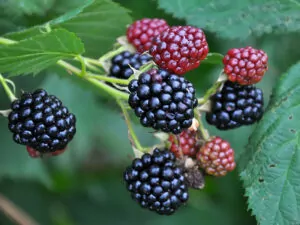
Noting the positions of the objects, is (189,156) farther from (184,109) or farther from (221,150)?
(184,109)

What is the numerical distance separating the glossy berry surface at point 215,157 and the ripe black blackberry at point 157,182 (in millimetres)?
129

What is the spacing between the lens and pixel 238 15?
8.50 ft

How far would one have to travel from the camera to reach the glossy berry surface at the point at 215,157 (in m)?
2.13

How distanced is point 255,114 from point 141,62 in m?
0.49

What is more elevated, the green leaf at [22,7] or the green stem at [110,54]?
the green leaf at [22,7]

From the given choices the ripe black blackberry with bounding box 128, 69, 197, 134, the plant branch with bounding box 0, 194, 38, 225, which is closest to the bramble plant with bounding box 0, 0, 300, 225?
the ripe black blackberry with bounding box 128, 69, 197, 134

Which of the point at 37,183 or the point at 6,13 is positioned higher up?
the point at 6,13

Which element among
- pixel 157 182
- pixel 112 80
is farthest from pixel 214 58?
pixel 157 182

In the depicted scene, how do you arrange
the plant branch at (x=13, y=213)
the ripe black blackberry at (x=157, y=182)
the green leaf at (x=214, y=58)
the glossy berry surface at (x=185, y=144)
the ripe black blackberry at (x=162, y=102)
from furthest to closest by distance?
the plant branch at (x=13, y=213) → the green leaf at (x=214, y=58) → the glossy berry surface at (x=185, y=144) → the ripe black blackberry at (x=157, y=182) → the ripe black blackberry at (x=162, y=102)

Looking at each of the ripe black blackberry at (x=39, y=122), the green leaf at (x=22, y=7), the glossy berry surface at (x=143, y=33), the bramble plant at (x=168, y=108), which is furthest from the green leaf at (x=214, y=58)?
the green leaf at (x=22, y=7)

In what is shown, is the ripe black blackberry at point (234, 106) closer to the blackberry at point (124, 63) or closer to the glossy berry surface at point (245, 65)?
the glossy berry surface at point (245, 65)

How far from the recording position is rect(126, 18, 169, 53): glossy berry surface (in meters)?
2.30

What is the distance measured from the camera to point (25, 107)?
2.00m

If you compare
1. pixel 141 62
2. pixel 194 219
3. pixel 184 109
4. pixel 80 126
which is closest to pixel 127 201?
pixel 194 219
